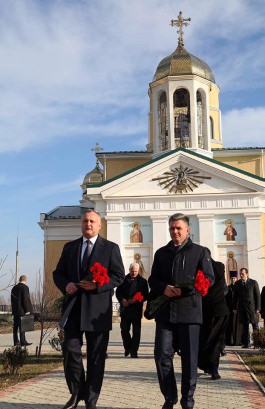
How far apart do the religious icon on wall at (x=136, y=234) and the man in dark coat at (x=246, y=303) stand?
16040 mm

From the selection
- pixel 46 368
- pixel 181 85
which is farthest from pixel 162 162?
pixel 46 368

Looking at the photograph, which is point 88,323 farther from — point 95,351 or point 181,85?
point 181,85

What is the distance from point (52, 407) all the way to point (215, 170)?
22.9 m

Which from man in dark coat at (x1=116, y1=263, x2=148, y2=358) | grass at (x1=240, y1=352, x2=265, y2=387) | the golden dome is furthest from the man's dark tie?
the golden dome

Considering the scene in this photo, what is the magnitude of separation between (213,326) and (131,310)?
303 cm

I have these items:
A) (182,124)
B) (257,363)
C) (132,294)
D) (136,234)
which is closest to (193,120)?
(182,124)

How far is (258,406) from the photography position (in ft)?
18.0

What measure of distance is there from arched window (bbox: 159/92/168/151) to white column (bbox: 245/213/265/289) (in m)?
7.00

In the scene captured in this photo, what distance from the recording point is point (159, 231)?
89.5 feet

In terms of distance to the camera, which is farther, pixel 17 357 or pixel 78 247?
pixel 17 357

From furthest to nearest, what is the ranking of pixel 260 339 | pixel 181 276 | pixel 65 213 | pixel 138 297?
pixel 65 213 < pixel 138 297 < pixel 260 339 < pixel 181 276

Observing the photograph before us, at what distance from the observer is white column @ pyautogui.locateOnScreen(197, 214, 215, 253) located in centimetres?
2689

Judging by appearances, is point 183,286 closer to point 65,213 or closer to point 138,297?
point 138,297

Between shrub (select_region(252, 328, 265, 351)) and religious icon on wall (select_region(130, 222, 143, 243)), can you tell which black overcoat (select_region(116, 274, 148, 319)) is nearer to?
shrub (select_region(252, 328, 265, 351))
